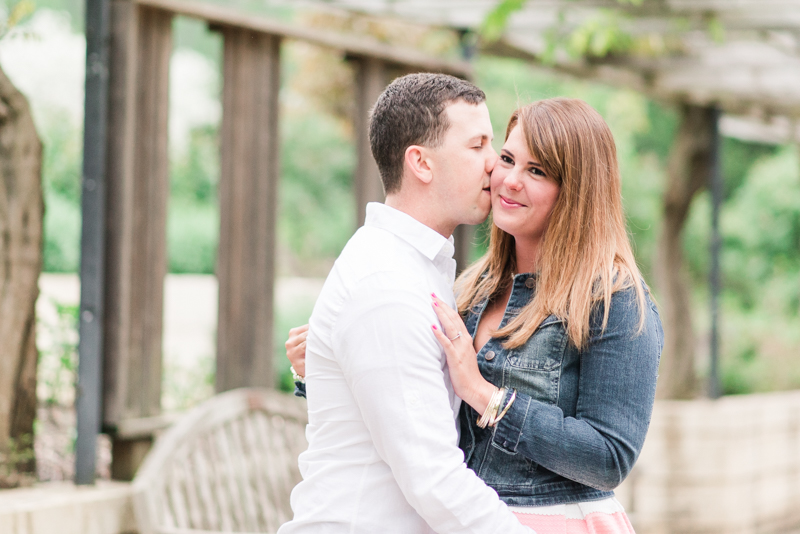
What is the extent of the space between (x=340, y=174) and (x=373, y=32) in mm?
5991

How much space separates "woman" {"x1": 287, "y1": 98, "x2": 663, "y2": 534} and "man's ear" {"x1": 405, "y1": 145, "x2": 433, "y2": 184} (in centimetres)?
19

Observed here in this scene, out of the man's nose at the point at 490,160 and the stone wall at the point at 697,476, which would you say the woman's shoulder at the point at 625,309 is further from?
the stone wall at the point at 697,476

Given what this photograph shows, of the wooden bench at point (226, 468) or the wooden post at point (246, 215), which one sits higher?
the wooden post at point (246, 215)

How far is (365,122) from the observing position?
4.74 metres

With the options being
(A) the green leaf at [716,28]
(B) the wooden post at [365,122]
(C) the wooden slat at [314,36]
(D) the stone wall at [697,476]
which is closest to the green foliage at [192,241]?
(B) the wooden post at [365,122]

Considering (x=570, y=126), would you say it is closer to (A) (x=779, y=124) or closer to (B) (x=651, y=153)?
(A) (x=779, y=124)

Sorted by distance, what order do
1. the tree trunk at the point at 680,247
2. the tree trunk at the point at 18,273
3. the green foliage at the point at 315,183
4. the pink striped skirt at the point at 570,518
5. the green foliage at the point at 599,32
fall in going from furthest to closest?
the green foliage at the point at 315,183 → the tree trunk at the point at 680,247 → the green foliage at the point at 599,32 → the tree trunk at the point at 18,273 → the pink striped skirt at the point at 570,518

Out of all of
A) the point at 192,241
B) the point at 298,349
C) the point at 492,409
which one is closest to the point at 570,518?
the point at 492,409

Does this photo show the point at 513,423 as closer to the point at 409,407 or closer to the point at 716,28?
the point at 409,407

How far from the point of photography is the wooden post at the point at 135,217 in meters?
3.43

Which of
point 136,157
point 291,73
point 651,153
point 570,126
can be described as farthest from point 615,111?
point 570,126

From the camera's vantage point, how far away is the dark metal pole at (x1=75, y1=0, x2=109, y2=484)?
3281 millimetres

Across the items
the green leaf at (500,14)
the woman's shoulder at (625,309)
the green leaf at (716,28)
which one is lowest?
the woman's shoulder at (625,309)

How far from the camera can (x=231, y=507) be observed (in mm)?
3664
